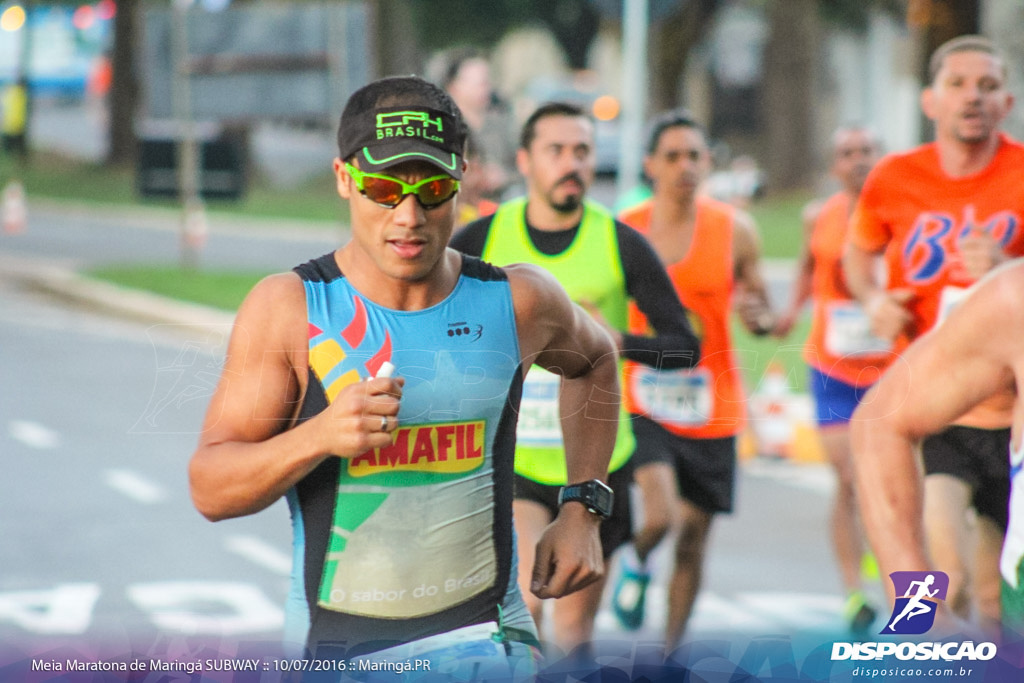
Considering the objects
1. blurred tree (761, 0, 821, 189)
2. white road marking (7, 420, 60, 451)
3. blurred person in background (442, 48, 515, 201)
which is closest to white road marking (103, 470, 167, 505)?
white road marking (7, 420, 60, 451)

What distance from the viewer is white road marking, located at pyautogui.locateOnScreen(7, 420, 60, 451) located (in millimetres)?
10750

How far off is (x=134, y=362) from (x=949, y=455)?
976 cm

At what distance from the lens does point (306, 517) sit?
10.4 feet

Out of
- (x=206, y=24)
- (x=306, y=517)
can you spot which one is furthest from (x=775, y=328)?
(x=206, y=24)

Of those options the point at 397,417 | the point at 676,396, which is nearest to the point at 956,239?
the point at 676,396

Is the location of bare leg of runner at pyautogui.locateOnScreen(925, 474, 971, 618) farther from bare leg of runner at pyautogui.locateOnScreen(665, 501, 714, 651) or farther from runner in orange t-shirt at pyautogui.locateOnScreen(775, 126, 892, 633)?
runner in orange t-shirt at pyautogui.locateOnScreen(775, 126, 892, 633)

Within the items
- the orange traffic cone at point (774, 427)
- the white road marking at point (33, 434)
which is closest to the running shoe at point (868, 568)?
the orange traffic cone at point (774, 427)

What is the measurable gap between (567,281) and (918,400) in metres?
2.63

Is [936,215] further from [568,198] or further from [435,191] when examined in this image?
[435,191]

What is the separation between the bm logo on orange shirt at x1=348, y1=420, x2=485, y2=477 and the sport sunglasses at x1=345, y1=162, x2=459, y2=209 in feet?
1.42

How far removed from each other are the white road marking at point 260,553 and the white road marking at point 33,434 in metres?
2.60

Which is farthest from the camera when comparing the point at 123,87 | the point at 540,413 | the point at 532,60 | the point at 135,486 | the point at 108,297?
the point at 532,60

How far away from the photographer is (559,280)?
5.75 meters

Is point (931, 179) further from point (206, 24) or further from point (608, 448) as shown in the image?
point (206, 24)
